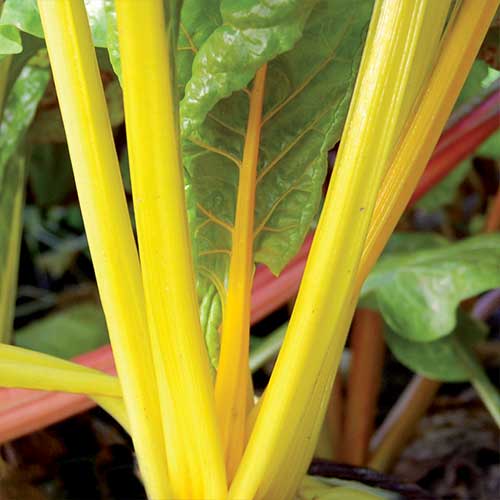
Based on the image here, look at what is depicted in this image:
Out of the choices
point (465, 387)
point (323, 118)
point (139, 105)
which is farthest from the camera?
point (465, 387)

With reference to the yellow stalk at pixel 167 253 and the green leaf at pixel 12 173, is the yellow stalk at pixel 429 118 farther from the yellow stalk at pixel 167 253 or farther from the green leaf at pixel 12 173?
the green leaf at pixel 12 173

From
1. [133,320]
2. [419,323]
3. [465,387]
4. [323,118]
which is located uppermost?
[323,118]

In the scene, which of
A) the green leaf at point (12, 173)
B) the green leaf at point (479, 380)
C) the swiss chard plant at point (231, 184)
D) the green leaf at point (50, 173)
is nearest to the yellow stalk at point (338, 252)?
the swiss chard plant at point (231, 184)

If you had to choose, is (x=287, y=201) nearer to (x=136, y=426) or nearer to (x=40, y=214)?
(x=136, y=426)

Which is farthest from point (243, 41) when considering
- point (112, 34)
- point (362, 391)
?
point (362, 391)

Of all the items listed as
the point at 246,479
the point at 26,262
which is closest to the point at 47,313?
the point at 26,262
